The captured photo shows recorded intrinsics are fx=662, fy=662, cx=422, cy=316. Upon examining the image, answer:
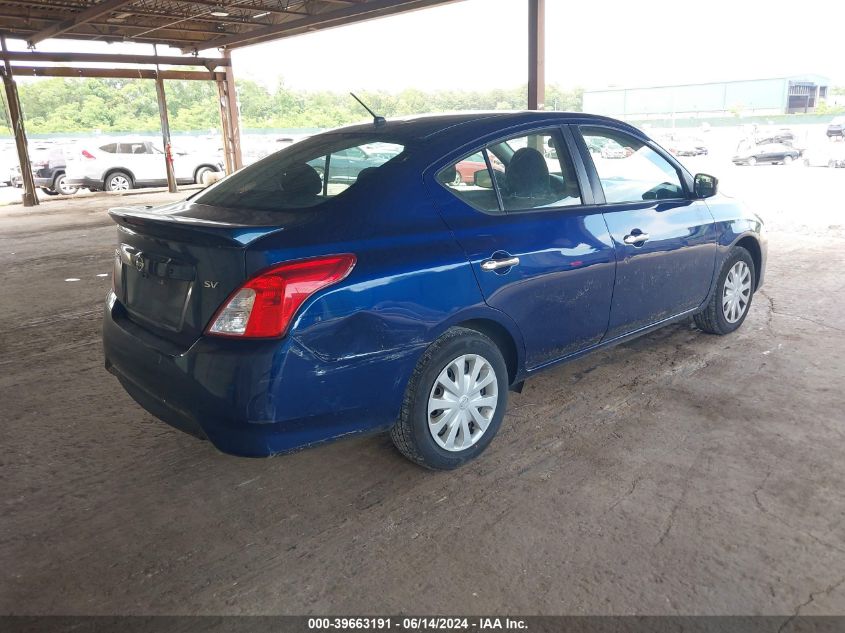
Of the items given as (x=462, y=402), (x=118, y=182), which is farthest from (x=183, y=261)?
(x=118, y=182)

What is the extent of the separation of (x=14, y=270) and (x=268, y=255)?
23.9 feet

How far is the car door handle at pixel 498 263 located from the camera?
9.50 feet

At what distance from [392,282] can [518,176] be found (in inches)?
42.1

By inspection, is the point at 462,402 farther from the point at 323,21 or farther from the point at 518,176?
the point at 323,21

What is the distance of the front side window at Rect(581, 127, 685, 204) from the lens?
363cm

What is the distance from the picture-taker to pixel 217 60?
19.0 meters

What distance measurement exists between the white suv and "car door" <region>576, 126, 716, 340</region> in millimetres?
18178

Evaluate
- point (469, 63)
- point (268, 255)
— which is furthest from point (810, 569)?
point (469, 63)

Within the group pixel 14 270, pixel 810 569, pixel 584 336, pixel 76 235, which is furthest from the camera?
pixel 76 235

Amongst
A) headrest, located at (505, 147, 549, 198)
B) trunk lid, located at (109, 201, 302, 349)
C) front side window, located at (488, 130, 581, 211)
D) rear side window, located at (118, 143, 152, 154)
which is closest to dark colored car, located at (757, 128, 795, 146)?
rear side window, located at (118, 143, 152, 154)

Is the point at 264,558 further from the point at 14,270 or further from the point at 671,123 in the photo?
the point at 671,123

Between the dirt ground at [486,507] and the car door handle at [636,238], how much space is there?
2.83 feet

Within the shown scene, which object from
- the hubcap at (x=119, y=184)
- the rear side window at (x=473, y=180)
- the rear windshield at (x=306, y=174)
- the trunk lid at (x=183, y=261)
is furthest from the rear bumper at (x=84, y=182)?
the rear side window at (x=473, y=180)

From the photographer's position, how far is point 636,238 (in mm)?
3637
